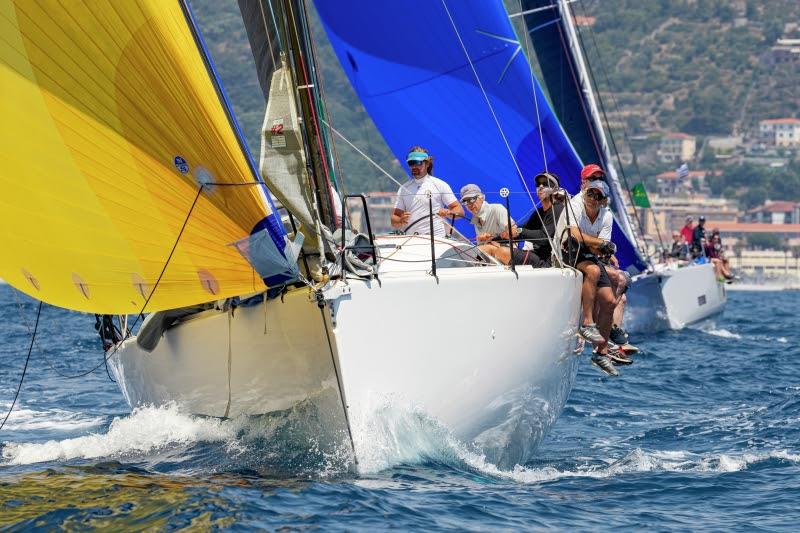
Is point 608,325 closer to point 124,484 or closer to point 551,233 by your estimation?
point 551,233

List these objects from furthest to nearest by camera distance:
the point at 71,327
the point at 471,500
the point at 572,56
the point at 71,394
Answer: the point at 71,327
the point at 572,56
the point at 71,394
the point at 471,500

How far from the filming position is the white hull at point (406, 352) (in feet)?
21.9

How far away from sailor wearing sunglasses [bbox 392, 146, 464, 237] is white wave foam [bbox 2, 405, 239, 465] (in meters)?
1.68

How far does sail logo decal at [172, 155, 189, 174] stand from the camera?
6.69 meters

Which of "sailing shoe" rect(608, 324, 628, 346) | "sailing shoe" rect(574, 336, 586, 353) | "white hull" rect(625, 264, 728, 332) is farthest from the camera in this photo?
"white hull" rect(625, 264, 728, 332)

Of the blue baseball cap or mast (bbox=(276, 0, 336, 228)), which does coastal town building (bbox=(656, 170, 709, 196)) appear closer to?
the blue baseball cap

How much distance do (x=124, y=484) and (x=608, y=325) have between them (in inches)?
120

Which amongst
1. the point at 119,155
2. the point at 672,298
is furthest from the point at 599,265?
the point at 672,298

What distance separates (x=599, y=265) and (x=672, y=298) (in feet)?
38.2

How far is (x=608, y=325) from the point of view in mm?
8406

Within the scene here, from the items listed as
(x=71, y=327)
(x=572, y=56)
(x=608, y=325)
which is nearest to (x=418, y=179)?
(x=608, y=325)

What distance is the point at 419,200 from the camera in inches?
334

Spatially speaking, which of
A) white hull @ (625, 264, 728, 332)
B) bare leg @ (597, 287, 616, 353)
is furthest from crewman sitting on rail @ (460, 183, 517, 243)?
white hull @ (625, 264, 728, 332)

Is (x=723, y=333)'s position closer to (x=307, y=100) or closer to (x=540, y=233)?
(x=540, y=233)
